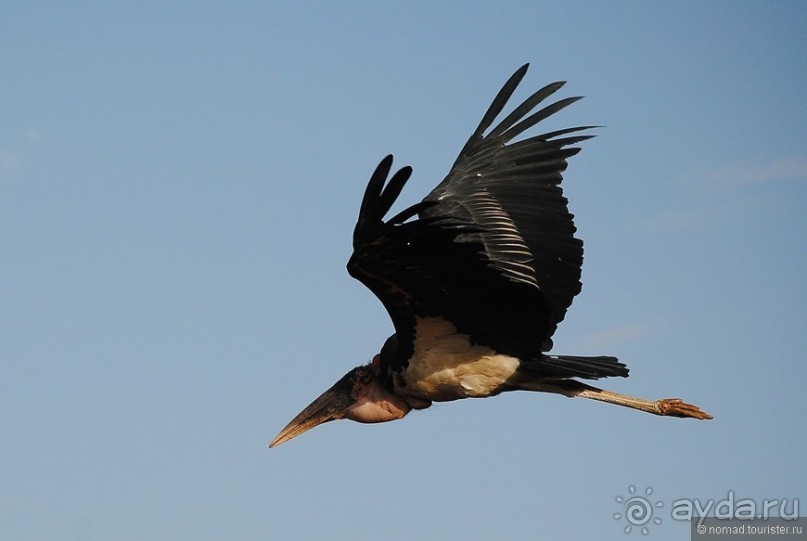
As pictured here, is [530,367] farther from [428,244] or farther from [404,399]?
[428,244]

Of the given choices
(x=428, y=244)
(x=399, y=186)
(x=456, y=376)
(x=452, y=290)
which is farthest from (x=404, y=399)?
(x=399, y=186)

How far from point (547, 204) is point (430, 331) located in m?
1.66

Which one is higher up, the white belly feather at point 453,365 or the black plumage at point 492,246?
the black plumage at point 492,246

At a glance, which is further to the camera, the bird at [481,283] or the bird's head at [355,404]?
the bird's head at [355,404]

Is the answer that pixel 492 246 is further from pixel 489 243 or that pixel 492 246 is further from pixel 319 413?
pixel 319 413

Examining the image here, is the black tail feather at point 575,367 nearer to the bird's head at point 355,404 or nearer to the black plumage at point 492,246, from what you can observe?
the black plumage at point 492,246

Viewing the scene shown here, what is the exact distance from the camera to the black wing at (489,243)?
8711mm

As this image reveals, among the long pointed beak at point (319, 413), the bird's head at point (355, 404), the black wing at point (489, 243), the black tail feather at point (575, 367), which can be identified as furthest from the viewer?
the long pointed beak at point (319, 413)

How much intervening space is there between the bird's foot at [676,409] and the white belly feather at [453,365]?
4.55 feet

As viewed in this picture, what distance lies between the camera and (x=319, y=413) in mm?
11312

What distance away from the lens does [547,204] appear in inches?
430

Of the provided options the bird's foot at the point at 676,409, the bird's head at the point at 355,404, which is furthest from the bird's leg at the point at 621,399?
the bird's head at the point at 355,404

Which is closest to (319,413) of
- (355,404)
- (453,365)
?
(355,404)

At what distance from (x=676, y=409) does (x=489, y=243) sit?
217 cm
